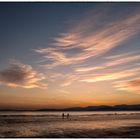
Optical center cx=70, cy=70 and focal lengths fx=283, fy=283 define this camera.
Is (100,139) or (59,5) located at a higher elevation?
(59,5)

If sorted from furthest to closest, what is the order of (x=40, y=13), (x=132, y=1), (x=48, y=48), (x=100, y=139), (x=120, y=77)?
(x=120, y=77) < (x=48, y=48) < (x=40, y=13) < (x=132, y=1) < (x=100, y=139)

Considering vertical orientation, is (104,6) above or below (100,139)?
Result: above

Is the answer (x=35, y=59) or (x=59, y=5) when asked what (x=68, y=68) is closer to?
(x=35, y=59)

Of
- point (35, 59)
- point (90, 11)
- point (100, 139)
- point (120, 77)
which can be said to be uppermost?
point (90, 11)

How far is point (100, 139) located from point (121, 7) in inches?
194

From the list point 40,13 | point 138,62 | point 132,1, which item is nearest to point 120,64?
point 138,62

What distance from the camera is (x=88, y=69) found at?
39.6 ft

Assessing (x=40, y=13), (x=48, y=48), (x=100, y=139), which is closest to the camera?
(x=100, y=139)

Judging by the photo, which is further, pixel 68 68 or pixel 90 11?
pixel 68 68

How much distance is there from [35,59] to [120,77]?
3.80 metres

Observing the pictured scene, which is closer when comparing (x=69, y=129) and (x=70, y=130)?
(x=70, y=130)

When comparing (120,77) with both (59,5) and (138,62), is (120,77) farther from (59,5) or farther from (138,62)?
(59,5)

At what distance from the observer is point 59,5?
10.4 meters

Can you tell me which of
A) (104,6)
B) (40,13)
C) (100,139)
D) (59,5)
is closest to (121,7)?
(104,6)
